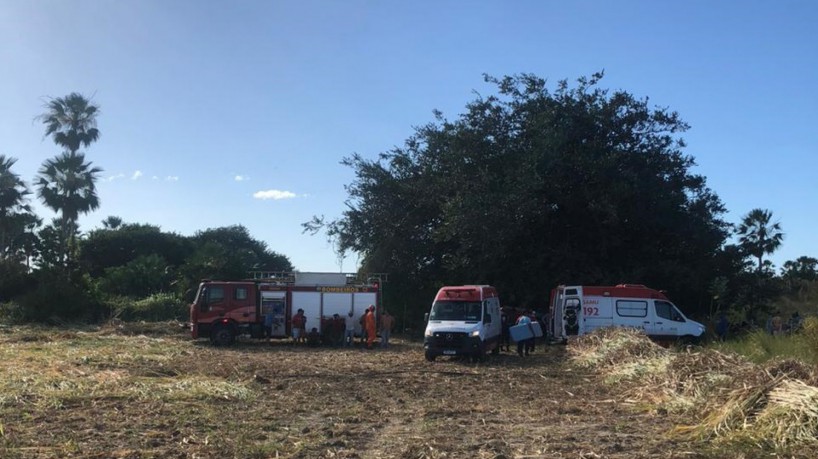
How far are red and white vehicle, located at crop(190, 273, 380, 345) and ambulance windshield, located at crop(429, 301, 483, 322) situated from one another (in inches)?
243

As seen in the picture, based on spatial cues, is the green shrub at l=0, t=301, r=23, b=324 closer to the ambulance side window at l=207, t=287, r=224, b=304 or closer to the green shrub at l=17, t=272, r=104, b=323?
the green shrub at l=17, t=272, r=104, b=323

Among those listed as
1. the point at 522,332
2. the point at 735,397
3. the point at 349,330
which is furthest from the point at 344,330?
the point at 735,397

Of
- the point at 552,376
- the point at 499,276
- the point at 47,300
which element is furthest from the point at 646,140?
the point at 47,300

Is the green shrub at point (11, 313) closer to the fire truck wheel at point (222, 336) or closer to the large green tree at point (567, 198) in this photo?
the fire truck wheel at point (222, 336)

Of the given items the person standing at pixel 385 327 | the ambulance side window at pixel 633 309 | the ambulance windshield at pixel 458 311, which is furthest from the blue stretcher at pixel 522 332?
the person standing at pixel 385 327

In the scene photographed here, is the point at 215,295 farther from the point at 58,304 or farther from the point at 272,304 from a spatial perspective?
the point at 58,304

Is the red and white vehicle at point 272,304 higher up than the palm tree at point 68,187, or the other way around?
the palm tree at point 68,187

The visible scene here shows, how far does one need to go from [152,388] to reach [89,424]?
2.92 metres

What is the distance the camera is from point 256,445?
789 centimetres

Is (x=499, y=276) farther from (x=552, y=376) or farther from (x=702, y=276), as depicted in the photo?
(x=552, y=376)

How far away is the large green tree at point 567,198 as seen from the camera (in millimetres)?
27188

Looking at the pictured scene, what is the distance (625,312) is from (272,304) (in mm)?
12933

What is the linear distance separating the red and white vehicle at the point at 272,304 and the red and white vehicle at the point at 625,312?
24.5ft

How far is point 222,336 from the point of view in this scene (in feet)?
82.3
